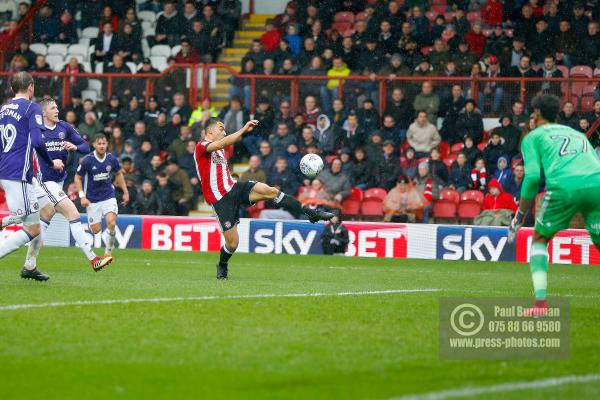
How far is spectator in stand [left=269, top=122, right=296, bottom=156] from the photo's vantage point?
23.5 meters

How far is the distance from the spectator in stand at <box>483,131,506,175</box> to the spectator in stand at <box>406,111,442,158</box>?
3.86 ft

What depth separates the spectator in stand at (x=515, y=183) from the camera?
70.9ft

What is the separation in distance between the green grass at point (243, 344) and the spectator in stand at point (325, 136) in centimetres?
1014

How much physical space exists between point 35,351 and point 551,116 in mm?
4857

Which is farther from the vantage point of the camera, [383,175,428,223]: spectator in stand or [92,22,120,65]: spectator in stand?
[92,22,120,65]: spectator in stand

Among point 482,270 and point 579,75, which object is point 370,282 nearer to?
point 482,270

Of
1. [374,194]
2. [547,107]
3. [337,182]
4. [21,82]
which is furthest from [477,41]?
[547,107]

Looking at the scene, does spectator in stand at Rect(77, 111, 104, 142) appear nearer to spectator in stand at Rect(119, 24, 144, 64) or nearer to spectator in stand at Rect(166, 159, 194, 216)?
spectator in stand at Rect(166, 159, 194, 216)

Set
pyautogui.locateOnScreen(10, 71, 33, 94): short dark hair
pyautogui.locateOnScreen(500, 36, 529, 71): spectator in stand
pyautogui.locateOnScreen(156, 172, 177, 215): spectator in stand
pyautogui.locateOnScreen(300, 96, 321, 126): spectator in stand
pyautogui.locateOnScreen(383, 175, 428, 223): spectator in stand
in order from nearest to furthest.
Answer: pyautogui.locateOnScreen(10, 71, 33, 94): short dark hair → pyautogui.locateOnScreen(383, 175, 428, 223): spectator in stand → pyautogui.locateOnScreen(500, 36, 529, 71): spectator in stand → pyautogui.locateOnScreen(300, 96, 321, 126): spectator in stand → pyautogui.locateOnScreen(156, 172, 177, 215): spectator in stand

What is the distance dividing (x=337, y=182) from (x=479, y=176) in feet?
9.73

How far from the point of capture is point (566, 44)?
2341 centimetres

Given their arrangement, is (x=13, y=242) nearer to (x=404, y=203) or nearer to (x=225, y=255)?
(x=225, y=255)

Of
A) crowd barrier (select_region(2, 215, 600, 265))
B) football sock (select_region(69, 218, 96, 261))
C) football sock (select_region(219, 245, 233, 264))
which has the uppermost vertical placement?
football sock (select_region(69, 218, 96, 261))

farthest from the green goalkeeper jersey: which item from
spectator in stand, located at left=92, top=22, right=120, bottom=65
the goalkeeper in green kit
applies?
spectator in stand, located at left=92, top=22, right=120, bottom=65
